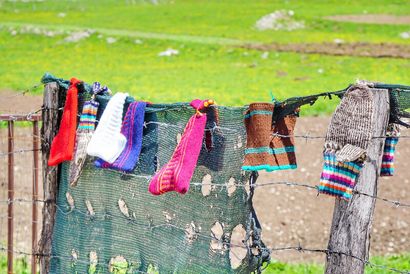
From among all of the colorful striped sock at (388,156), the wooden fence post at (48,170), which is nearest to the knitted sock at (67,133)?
the wooden fence post at (48,170)

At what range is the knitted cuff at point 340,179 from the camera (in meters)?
4.39

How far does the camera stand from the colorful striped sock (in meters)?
4.63

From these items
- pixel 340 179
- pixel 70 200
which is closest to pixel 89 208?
pixel 70 200

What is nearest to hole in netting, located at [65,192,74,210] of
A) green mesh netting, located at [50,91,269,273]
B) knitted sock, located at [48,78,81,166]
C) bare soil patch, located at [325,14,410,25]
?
green mesh netting, located at [50,91,269,273]

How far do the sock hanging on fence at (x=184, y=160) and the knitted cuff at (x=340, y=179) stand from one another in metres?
0.83

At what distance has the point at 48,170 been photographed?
5996 mm

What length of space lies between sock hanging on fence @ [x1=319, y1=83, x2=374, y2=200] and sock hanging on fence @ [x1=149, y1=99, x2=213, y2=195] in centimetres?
81

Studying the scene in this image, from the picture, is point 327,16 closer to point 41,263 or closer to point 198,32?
point 198,32

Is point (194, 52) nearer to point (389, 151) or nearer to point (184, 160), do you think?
Result: point (184, 160)

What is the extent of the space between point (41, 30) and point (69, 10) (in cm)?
1265

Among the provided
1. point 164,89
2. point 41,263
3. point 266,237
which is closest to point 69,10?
point 164,89

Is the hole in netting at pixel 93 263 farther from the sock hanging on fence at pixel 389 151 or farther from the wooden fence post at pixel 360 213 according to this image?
the sock hanging on fence at pixel 389 151

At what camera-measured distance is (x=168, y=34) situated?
35375 millimetres

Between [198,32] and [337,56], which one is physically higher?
[198,32]
